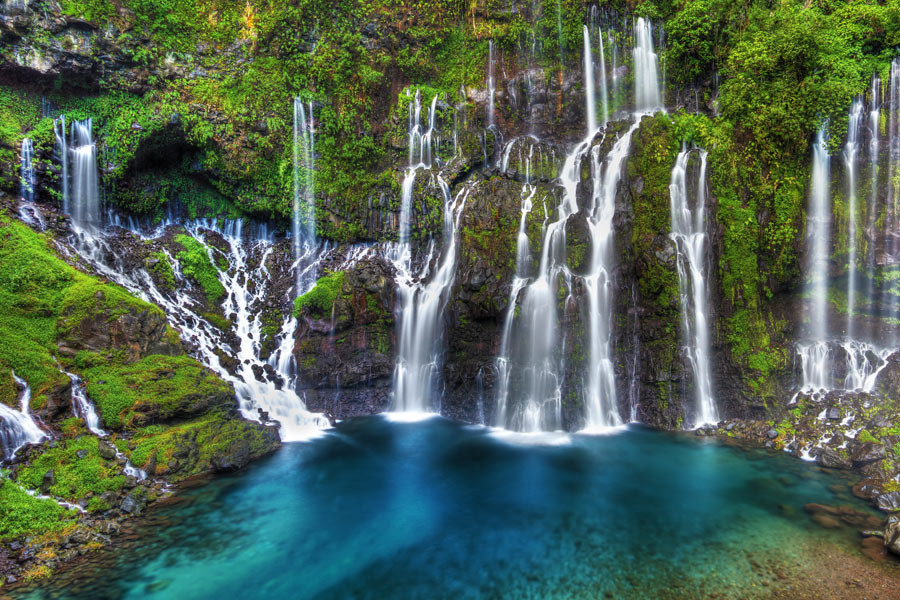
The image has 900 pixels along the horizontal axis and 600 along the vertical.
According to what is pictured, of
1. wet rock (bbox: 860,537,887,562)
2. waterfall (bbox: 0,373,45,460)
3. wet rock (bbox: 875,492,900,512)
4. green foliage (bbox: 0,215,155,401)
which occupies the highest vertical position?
green foliage (bbox: 0,215,155,401)

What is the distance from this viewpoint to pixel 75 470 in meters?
9.30

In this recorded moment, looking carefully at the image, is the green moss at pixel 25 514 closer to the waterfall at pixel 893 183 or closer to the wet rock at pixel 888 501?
the wet rock at pixel 888 501

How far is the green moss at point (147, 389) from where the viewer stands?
10.9 meters

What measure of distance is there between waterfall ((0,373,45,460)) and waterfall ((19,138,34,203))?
9.91 meters

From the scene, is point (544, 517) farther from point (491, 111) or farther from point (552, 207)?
Answer: point (491, 111)

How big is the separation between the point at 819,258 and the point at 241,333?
1845cm

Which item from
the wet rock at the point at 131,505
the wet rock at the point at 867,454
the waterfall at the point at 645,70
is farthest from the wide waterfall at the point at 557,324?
the wet rock at the point at 131,505

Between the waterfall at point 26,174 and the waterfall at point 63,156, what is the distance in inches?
31.5

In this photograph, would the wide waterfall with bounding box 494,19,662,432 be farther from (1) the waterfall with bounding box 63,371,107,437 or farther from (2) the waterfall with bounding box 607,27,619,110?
(1) the waterfall with bounding box 63,371,107,437

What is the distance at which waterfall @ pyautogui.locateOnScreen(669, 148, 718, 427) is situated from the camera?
13.6 meters

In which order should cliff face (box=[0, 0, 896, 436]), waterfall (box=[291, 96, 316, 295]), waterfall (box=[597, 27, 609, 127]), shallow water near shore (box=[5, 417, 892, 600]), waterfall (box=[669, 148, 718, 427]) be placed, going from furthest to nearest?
waterfall (box=[291, 96, 316, 295]) < waterfall (box=[597, 27, 609, 127]) < cliff face (box=[0, 0, 896, 436]) < waterfall (box=[669, 148, 718, 427]) < shallow water near shore (box=[5, 417, 892, 600])

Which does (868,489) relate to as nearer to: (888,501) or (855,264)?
(888,501)

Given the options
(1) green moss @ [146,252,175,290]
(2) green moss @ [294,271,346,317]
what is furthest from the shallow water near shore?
(1) green moss @ [146,252,175,290]

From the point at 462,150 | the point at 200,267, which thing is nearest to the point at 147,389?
the point at 200,267
